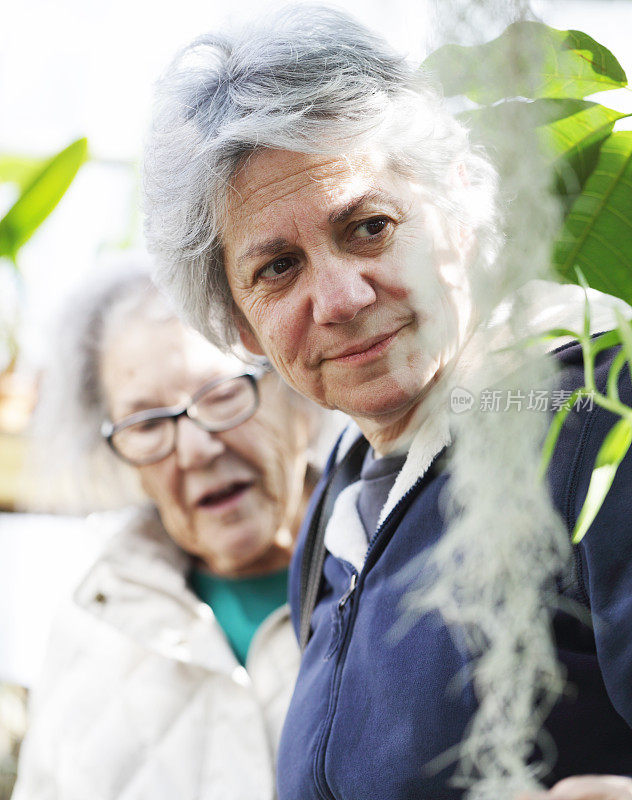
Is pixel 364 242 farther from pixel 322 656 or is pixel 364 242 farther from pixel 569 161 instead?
pixel 322 656

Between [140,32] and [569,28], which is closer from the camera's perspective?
[569,28]

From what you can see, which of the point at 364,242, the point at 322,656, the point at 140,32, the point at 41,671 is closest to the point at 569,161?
the point at 364,242

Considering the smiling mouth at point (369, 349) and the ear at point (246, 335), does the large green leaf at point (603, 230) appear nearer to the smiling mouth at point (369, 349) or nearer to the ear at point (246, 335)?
the smiling mouth at point (369, 349)

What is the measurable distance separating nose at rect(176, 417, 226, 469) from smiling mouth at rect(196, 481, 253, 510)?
0.19 ft

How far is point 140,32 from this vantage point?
3.26 feet

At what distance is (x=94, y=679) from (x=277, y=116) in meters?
1.03

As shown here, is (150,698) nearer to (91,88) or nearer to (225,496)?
(225,496)

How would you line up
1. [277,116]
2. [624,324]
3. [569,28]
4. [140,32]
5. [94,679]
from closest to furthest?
[624,324] → [569,28] → [277,116] → [140,32] → [94,679]

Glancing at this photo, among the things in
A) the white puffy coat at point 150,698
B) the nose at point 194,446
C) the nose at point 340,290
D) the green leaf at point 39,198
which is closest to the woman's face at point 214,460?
the nose at point 194,446

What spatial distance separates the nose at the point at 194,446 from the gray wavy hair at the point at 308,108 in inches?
26.5

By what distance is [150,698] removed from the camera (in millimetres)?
1292

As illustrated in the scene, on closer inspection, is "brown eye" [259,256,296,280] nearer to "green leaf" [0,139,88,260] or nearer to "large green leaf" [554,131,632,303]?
"large green leaf" [554,131,632,303]

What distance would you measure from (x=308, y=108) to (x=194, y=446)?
0.80 meters

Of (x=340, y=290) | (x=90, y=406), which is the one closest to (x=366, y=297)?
(x=340, y=290)
